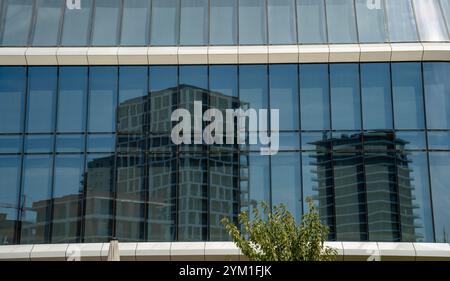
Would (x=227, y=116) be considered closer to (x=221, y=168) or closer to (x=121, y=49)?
(x=221, y=168)

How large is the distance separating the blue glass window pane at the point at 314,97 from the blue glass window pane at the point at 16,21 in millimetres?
11277

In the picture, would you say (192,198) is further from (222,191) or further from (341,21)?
(341,21)

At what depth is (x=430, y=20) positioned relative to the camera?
29828 millimetres

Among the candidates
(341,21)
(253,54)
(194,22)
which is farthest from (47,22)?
(341,21)

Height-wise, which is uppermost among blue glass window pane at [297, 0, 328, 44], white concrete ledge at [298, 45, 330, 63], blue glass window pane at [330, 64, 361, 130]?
blue glass window pane at [297, 0, 328, 44]

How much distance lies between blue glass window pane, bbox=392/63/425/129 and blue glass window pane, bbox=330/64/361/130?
58.0 inches

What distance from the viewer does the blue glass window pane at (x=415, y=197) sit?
27.6 m

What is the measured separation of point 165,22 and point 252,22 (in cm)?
352

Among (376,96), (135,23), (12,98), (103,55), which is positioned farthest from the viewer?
(135,23)

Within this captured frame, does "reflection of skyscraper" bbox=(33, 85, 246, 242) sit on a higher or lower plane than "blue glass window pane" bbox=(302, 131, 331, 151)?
lower

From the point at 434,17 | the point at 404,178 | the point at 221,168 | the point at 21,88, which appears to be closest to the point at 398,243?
the point at 404,178

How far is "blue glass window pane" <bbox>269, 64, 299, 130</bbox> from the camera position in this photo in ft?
94.9

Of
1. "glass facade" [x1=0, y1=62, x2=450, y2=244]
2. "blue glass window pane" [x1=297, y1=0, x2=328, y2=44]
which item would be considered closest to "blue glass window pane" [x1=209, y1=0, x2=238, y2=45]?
"glass facade" [x1=0, y1=62, x2=450, y2=244]

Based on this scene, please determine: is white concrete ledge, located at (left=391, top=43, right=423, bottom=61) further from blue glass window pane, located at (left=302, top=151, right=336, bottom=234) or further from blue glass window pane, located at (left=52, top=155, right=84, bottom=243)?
blue glass window pane, located at (left=52, top=155, right=84, bottom=243)
